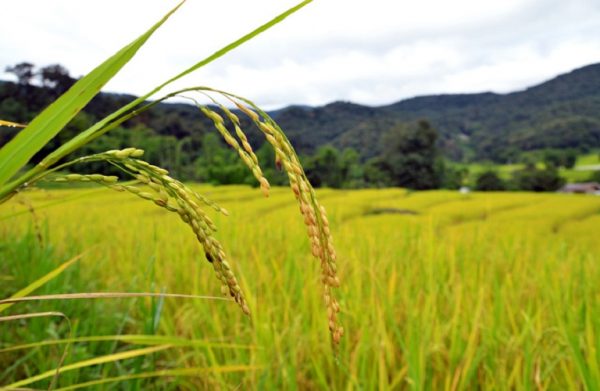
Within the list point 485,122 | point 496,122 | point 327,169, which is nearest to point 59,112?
point 327,169

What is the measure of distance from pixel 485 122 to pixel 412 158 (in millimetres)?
92186

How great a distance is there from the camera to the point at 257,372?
1.38 metres

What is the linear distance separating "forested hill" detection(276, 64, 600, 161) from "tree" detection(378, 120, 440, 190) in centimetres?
1943

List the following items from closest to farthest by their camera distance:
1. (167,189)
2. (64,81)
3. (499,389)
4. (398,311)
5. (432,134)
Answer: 1. (167,189)
2. (499,389)
3. (398,311)
4. (64,81)
5. (432,134)

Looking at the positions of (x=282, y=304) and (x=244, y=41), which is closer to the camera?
(x=244, y=41)

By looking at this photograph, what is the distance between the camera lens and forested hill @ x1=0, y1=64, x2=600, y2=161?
319 ft

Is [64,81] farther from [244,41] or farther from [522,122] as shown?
[522,122]

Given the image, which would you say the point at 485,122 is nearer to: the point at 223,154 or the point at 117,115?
the point at 223,154

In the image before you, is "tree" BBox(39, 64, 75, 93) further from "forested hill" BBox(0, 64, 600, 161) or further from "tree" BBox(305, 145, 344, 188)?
"tree" BBox(305, 145, 344, 188)

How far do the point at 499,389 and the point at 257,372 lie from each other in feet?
2.21

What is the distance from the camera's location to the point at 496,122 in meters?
133

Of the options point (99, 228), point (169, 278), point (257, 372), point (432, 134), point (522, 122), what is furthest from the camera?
point (522, 122)

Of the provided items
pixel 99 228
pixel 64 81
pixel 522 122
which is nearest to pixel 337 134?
pixel 522 122

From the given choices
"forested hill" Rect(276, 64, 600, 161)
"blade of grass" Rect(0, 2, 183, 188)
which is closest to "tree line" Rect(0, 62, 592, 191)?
"forested hill" Rect(276, 64, 600, 161)
